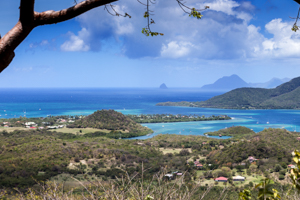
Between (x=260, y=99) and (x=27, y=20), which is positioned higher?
(x=260, y=99)

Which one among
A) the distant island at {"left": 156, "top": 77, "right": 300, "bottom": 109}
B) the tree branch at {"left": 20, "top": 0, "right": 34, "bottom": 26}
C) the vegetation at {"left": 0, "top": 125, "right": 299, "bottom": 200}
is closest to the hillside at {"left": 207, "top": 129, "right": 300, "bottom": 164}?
the vegetation at {"left": 0, "top": 125, "right": 299, "bottom": 200}

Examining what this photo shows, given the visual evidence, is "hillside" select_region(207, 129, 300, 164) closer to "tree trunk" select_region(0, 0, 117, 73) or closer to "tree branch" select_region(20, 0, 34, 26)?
"tree trunk" select_region(0, 0, 117, 73)

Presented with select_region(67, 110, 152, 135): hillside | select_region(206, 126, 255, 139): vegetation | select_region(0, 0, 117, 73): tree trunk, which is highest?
select_region(0, 0, 117, 73): tree trunk

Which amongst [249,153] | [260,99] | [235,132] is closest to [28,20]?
[249,153]

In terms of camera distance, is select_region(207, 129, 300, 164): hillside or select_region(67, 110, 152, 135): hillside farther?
select_region(67, 110, 152, 135): hillside

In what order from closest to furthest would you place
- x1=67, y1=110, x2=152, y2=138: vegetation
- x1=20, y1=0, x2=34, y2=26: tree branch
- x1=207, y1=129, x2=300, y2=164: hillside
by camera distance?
x1=20, y1=0, x2=34, y2=26: tree branch
x1=207, y1=129, x2=300, y2=164: hillside
x1=67, y1=110, x2=152, y2=138: vegetation

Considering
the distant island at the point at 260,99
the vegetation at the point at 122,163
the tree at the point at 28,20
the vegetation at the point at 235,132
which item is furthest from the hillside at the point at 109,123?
the distant island at the point at 260,99

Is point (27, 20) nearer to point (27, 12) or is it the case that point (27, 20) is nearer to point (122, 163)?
point (27, 12)
